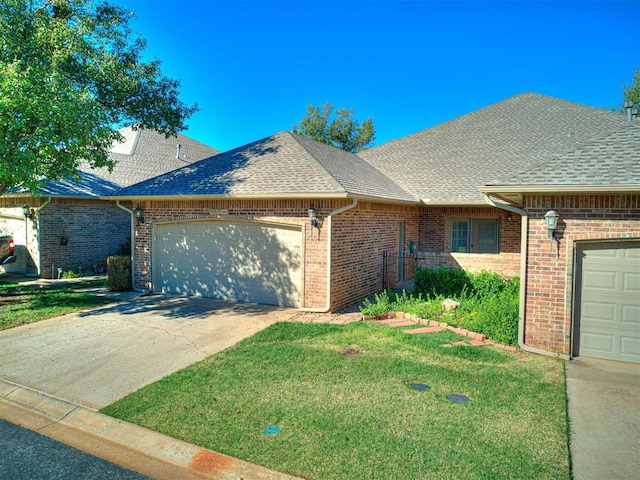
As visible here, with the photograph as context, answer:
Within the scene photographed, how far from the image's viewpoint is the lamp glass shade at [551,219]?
23.1ft

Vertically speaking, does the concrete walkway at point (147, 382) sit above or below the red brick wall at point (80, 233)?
below

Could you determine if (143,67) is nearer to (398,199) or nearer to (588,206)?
(398,199)

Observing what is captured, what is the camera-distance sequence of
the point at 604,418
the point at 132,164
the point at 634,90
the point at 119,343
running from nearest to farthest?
the point at 604,418
the point at 119,343
the point at 132,164
the point at 634,90

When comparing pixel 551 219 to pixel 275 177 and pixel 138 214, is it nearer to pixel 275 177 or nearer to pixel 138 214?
pixel 275 177

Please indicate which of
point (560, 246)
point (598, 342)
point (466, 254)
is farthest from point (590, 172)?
point (466, 254)

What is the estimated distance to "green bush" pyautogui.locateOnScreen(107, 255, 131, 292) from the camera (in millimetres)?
13188

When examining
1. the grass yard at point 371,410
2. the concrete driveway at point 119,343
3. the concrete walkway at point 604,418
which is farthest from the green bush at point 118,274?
the concrete walkway at point 604,418

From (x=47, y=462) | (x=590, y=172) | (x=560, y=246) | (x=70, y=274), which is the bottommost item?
(x=47, y=462)

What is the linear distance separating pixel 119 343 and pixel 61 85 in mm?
5866

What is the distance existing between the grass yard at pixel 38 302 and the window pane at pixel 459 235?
11.5 metres

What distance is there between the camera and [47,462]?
438 cm

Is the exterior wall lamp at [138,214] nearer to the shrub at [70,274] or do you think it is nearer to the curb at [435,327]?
the shrub at [70,274]

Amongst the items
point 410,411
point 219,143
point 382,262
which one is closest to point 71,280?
point 382,262

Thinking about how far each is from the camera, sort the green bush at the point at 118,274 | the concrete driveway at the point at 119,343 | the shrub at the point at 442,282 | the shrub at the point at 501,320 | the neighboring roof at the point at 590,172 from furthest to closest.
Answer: the green bush at the point at 118,274 < the shrub at the point at 442,282 < the shrub at the point at 501,320 < the neighboring roof at the point at 590,172 < the concrete driveway at the point at 119,343
